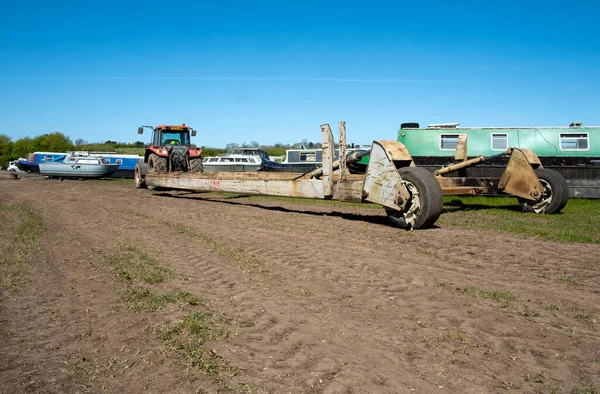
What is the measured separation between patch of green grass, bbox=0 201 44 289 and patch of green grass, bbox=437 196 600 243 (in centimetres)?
645

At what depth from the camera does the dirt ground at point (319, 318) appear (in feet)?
8.54

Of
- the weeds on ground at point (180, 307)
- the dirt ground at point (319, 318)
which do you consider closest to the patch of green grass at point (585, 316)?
the dirt ground at point (319, 318)

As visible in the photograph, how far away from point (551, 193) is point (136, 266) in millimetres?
8364

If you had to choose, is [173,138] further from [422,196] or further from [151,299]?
[151,299]

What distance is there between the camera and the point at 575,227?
7.92m

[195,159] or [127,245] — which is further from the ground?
[195,159]

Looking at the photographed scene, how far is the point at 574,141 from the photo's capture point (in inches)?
651

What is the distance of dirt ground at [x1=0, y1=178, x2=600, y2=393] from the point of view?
2604 mm

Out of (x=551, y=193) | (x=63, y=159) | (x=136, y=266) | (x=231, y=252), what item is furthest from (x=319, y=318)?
(x=63, y=159)

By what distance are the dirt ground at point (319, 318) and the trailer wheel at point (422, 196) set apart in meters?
0.70

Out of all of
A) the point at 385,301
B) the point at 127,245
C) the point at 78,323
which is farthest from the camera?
the point at 127,245

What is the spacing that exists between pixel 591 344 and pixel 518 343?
1.55ft

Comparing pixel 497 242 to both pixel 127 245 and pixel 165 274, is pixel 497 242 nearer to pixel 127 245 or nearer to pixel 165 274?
pixel 165 274

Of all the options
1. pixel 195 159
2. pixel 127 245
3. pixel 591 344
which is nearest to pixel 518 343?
pixel 591 344
